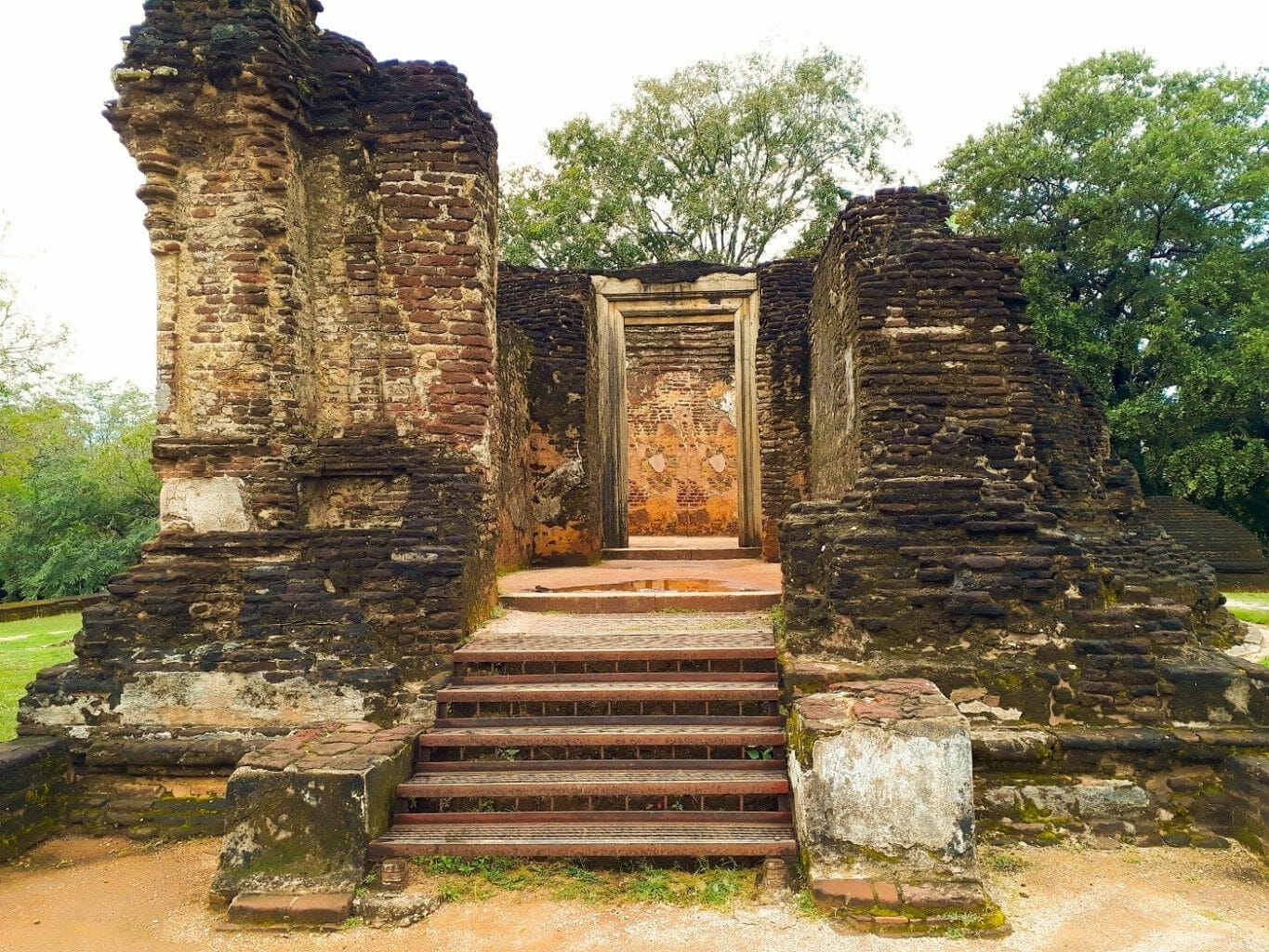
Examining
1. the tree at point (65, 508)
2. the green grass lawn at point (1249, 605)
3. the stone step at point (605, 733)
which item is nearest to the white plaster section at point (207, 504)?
the stone step at point (605, 733)

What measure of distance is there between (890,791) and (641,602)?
10.1 ft

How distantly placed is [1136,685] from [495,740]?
377 centimetres

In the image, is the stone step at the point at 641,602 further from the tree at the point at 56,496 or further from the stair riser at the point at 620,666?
the tree at the point at 56,496

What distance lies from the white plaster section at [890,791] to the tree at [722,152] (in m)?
18.7

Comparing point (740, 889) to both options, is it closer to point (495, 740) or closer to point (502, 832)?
point (502, 832)

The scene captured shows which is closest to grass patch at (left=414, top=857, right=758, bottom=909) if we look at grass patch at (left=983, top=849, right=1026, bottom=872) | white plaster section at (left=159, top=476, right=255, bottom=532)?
grass patch at (left=983, top=849, right=1026, bottom=872)

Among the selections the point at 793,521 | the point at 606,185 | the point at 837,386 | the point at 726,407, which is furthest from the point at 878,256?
the point at 606,185

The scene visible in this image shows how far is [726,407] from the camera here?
19.9 metres

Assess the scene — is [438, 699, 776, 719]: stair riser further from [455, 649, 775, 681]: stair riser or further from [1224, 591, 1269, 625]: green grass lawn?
[1224, 591, 1269, 625]: green grass lawn

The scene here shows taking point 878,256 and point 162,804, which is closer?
point 162,804

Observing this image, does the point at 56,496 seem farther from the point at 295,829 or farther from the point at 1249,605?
the point at 1249,605

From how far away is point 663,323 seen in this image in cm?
1200

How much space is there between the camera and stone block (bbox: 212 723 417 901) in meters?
3.79

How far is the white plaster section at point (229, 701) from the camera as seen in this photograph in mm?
5070
